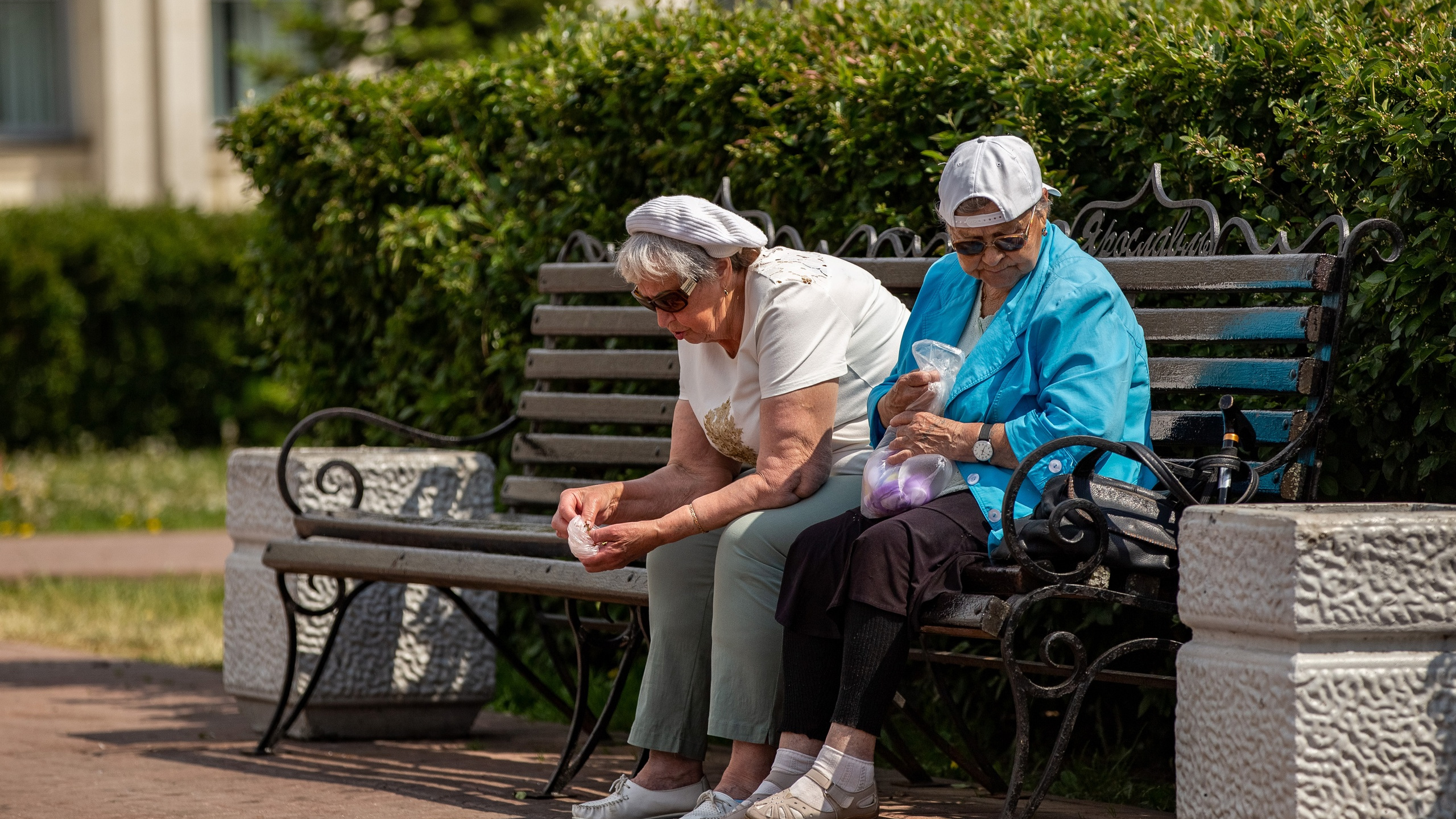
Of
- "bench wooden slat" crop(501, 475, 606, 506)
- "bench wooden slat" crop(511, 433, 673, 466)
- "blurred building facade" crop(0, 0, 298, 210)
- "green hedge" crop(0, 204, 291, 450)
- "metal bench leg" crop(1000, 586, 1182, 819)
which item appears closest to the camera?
"metal bench leg" crop(1000, 586, 1182, 819)

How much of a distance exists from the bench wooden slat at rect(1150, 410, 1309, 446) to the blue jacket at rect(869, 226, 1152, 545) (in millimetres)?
205

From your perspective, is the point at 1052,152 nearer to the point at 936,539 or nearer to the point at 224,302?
the point at 936,539

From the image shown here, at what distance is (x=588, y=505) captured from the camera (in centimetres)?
387

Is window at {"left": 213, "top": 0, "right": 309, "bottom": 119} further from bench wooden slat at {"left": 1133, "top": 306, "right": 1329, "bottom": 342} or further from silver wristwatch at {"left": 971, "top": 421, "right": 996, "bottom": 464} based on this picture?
silver wristwatch at {"left": 971, "top": 421, "right": 996, "bottom": 464}

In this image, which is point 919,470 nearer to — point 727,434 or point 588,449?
point 727,434

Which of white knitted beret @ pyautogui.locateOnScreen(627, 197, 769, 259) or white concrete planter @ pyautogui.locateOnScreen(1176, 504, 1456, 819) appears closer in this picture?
white concrete planter @ pyautogui.locateOnScreen(1176, 504, 1456, 819)

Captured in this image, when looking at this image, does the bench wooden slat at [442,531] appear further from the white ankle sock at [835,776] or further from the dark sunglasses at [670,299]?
the white ankle sock at [835,776]

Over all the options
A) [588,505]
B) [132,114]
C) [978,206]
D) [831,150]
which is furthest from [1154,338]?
[132,114]

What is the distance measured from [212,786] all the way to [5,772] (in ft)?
2.00

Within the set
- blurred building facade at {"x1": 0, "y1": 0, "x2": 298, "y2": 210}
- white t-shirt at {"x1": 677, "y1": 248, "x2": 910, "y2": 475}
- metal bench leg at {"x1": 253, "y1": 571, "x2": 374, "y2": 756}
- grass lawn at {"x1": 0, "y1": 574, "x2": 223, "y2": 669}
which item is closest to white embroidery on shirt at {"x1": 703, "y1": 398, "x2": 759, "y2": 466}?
white t-shirt at {"x1": 677, "y1": 248, "x2": 910, "y2": 475}

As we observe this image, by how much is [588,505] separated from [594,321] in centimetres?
117

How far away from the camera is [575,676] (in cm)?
551

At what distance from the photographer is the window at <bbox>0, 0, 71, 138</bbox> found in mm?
21312

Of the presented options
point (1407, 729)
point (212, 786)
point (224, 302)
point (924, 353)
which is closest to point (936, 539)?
point (924, 353)
